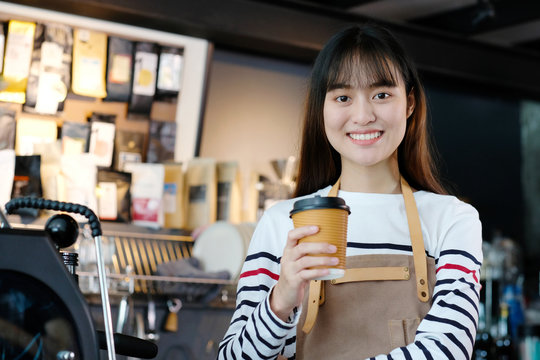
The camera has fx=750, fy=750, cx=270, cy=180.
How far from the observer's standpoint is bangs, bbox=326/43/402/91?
1474 mm

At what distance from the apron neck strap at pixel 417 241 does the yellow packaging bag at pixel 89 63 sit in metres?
1.95

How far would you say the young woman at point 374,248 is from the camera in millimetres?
1318

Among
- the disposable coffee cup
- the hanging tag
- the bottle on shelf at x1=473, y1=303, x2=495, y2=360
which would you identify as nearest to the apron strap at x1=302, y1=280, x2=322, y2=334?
the disposable coffee cup

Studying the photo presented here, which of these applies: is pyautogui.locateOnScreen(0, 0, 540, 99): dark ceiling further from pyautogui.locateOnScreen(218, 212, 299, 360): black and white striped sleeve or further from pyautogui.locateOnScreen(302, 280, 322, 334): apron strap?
pyautogui.locateOnScreen(302, 280, 322, 334): apron strap

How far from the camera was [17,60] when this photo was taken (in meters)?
3.07

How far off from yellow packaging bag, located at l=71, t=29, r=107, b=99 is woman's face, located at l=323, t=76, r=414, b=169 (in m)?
1.97

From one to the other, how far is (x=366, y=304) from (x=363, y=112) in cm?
37

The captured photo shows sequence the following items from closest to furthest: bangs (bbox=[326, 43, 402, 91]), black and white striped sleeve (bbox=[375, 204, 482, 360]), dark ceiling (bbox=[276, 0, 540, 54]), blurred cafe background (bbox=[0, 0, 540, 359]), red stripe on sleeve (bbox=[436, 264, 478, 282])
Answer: black and white striped sleeve (bbox=[375, 204, 482, 360]) < red stripe on sleeve (bbox=[436, 264, 478, 282]) < bangs (bbox=[326, 43, 402, 91]) < blurred cafe background (bbox=[0, 0, 540, 359]) < dark ceiling (bbox=[276, 0, 540, 54])

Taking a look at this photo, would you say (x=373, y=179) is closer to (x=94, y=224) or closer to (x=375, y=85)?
(x=375, y=85)

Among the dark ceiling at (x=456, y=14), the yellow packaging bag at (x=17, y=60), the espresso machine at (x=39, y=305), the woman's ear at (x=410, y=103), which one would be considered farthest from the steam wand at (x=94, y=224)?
the dark ceiling at (x=456, y=14)

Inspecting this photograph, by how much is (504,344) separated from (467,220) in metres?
2.33

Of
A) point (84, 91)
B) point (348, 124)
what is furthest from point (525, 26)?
point (348, 124)

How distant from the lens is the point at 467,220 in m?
1.44

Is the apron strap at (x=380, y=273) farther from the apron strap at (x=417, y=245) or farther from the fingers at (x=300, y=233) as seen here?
the fingers at (x=300, y=233)
